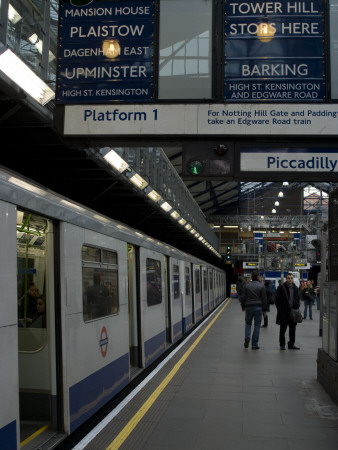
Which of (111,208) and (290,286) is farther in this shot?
(111,208)

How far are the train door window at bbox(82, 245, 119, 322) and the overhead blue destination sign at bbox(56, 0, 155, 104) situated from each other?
1701mm

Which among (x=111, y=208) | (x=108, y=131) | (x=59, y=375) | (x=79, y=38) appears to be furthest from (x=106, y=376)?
(x=111, y=208)

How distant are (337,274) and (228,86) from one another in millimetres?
3558

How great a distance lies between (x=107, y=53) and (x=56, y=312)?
9.36ft

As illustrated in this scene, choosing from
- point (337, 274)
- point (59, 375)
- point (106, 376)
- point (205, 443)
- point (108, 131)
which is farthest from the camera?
point (337, 274)

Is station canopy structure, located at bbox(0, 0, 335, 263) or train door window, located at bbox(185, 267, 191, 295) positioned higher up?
station canopy structure, located at bbox(0, 0, 335, 263)

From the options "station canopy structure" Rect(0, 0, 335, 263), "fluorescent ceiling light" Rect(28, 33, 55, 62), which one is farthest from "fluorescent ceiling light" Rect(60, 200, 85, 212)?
"fluorescent ceiling light" Rect(28, 33, 55, 62)

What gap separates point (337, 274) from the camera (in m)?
7.92

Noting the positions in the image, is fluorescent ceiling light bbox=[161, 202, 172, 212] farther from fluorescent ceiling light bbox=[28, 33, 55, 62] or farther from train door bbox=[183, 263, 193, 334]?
fluorescent ceiling light bbox=[28, 33, 55, 62]

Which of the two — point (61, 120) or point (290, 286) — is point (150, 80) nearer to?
point (61, 120)

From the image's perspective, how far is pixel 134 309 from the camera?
27.8 ft

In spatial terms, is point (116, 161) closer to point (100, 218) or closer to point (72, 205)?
point (100, 218)

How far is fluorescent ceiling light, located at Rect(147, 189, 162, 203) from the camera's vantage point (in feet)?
43.1

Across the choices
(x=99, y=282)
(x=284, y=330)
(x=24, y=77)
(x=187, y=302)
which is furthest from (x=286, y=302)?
(x=24, y=77)
